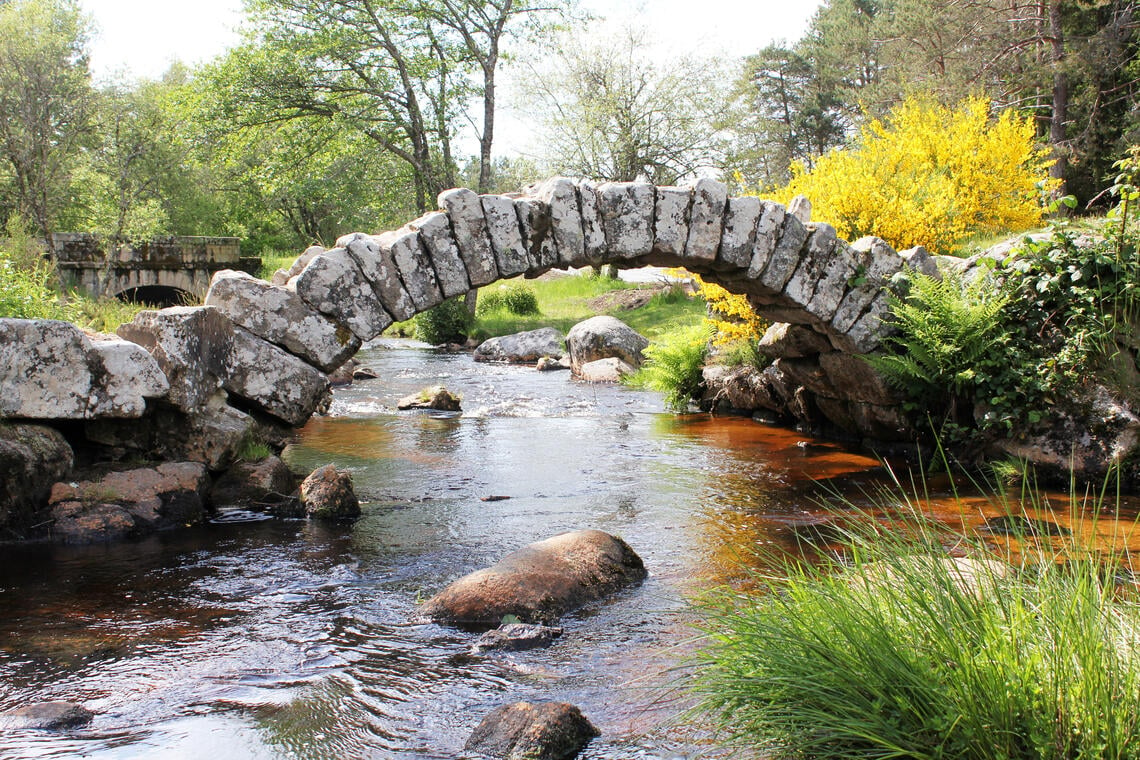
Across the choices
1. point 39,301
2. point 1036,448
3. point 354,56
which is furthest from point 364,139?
point 1036,448

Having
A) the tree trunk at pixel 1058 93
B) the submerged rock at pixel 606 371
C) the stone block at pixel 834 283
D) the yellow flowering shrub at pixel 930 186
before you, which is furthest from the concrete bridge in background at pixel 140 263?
the tree trunk at pixel 1058 93

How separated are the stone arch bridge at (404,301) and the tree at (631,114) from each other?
22744 mm

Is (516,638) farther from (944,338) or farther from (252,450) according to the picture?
(944,338)

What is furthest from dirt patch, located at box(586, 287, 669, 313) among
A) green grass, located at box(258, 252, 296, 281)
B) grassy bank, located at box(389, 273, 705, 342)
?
green grass, located at box(258, 252, 296, 281)

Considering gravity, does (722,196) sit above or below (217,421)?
above

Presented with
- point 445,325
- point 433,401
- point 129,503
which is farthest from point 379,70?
point 129,503

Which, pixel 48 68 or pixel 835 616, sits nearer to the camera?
pixel 835 616

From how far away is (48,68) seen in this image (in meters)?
26.1

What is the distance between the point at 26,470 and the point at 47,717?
9.61 feet

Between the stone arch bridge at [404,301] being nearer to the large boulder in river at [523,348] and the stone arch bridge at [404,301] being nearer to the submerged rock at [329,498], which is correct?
the submerged rock at [329,498]

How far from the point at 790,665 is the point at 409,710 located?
1.75 metres

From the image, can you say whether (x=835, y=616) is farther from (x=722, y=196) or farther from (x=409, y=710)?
(x=722, y=196)

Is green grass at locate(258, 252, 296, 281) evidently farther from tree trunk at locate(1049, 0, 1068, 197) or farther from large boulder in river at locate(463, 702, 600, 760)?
large boulder in river at locate(463, 702, 600, 760)

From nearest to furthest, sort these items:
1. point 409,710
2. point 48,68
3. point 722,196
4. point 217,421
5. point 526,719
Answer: point 526,719 → point 409,710 → point 217,421 → point 722,196 → point 48,68
